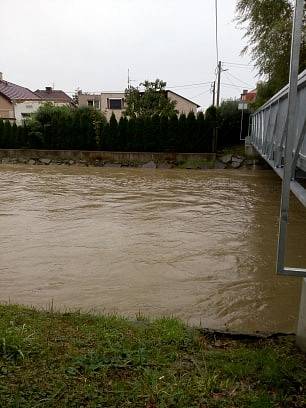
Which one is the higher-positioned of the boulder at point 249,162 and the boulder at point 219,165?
the boulder at point 249,162

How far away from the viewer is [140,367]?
2629mm

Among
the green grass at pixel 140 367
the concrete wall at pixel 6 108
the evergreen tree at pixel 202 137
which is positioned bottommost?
the green grass at pixel 140 367

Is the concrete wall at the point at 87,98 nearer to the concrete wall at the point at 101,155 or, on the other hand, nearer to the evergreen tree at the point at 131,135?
the concrete wall at the point at 101,155

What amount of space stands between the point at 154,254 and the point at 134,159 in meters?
15.1

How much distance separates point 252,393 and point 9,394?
4.26 ft

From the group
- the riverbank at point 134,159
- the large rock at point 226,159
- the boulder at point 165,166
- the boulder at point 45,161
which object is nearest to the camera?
the riverbank at point 134,159

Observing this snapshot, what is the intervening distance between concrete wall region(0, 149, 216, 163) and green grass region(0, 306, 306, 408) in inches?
699

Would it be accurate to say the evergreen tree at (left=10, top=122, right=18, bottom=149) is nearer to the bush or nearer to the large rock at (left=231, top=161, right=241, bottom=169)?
the bush

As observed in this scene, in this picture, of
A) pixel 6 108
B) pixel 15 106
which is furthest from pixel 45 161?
pixel 6 108

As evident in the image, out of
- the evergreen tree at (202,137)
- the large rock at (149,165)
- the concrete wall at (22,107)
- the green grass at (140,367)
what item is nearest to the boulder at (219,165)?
the evergreen tree at (202,137)

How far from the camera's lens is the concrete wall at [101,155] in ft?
68.2

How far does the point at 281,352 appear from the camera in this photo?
2912 millimetres

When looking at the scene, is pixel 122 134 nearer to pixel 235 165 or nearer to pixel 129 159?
pixel 129 159

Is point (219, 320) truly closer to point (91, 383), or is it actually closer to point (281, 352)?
point (281, 352)
